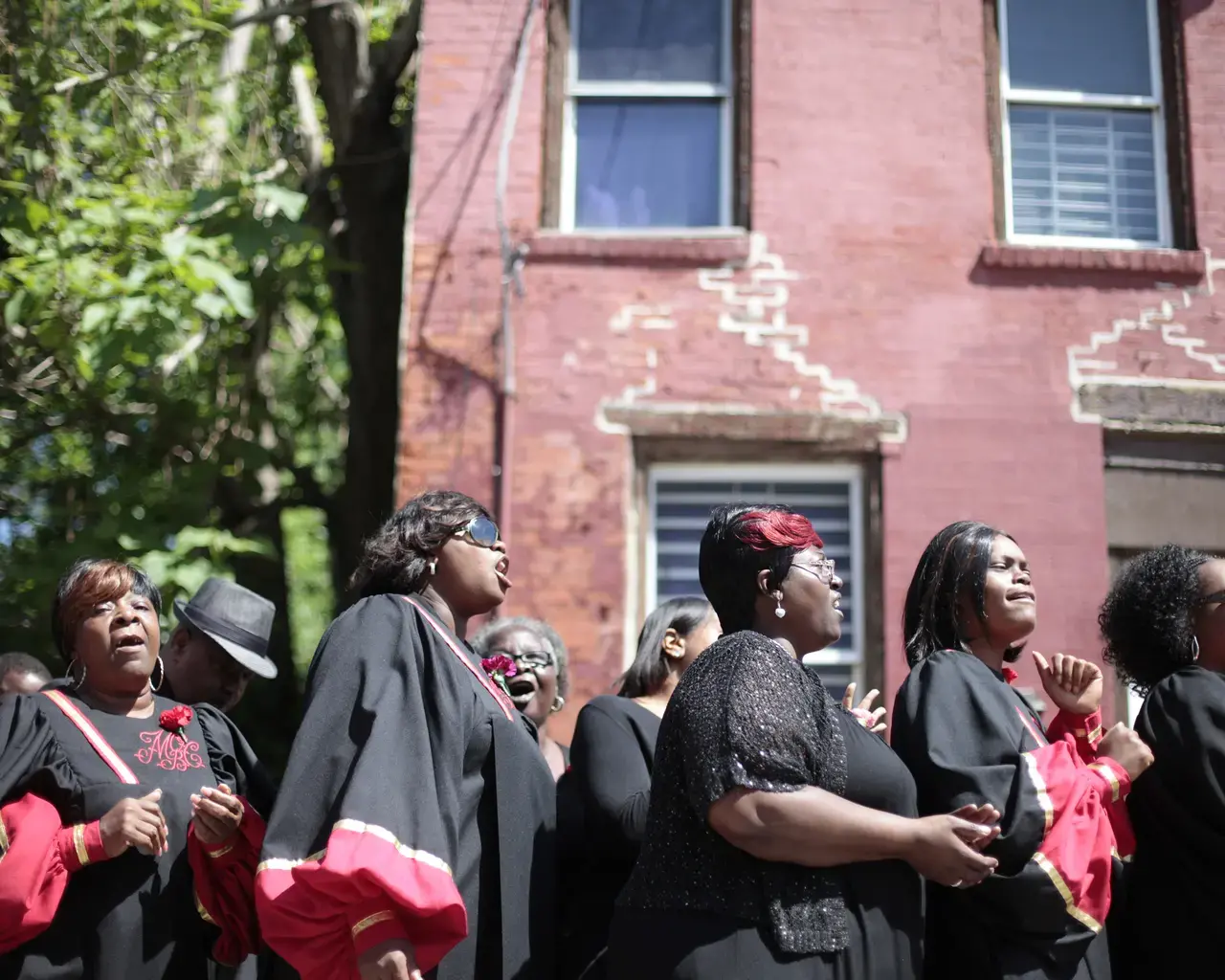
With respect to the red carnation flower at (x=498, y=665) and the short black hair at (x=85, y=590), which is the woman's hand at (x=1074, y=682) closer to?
the red carnation flower at (x=498, y=665)

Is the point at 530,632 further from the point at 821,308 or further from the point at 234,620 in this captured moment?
the point at 821,308

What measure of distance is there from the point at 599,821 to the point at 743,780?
95cm

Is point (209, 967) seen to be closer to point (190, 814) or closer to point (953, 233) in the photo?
point (190, 814)

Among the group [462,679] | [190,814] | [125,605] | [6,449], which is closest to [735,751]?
[462,679]

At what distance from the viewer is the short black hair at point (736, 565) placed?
3.29 meters

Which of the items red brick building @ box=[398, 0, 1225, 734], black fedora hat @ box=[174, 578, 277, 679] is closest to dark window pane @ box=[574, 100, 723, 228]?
red brick building @ box=[398, 0, 1225, 734]

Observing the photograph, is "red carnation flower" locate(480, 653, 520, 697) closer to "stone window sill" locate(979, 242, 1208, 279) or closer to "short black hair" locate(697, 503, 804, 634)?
"short black hair" locate(697, 503, 804, 634)

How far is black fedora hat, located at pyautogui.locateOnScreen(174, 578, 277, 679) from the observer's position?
186 inches

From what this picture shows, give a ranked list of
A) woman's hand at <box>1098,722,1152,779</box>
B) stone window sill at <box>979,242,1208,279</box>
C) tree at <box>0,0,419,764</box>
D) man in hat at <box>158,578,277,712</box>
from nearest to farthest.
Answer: woman's hand at <box>1098,722,1152,779</box> < man in hat at <box>158,578,277,712</box> < tree at <box>0,0,419,764</box> < stone window sill at <box>979,242,1208,279</box>

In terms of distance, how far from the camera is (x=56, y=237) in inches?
281

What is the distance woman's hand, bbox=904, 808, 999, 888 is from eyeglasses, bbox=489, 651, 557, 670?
2279 mm

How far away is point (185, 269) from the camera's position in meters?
6.86

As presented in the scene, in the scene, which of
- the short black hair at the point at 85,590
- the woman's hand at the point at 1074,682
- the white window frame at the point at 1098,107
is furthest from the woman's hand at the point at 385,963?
the white window frame at the point at 1098,107

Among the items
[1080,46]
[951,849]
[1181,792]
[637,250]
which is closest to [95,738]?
[951,849]
